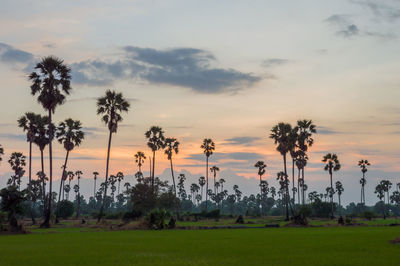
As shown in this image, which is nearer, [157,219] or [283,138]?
[157,219]

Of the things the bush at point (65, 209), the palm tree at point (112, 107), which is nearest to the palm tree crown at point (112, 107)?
the palm tree at point (112, 107)

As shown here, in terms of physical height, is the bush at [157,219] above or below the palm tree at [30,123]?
below

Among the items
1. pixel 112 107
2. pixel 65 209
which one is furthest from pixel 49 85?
pixel 65 209

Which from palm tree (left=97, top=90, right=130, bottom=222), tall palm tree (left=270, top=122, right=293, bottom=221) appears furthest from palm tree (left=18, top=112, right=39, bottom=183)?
tall palm tree (left=270, top=122, right=293, bottom=221)

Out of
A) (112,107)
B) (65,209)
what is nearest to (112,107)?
→ (112,107)

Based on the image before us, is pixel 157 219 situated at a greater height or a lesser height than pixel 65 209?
greater

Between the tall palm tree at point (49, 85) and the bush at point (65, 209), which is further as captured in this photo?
the bush at point (65, 209)

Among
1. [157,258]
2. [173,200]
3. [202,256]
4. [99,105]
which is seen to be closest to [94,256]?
[157,258]

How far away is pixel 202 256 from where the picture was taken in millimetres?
23828

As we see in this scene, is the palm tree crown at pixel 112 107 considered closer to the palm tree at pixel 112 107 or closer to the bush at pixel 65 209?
the palm tree at pixel 112 107

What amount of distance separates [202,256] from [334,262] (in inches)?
293

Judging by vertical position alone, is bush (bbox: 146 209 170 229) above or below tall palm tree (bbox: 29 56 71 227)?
below

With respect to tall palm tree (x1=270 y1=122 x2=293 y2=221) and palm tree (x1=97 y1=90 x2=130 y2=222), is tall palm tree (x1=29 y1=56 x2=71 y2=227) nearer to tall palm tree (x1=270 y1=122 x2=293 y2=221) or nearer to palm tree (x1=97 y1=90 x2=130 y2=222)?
palm tree (x1=97 y1=90 x2=130 y2=222)

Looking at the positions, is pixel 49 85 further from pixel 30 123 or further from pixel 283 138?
Answer: pixel 283 138
